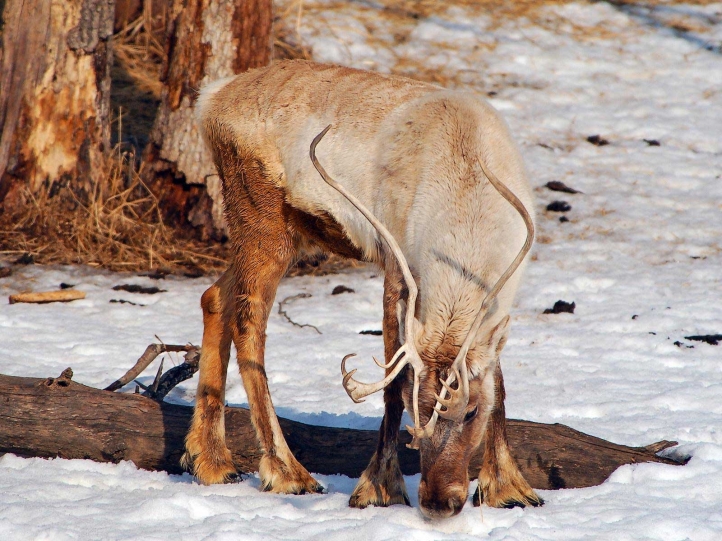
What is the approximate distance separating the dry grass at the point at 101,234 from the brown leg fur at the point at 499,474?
12.5ft

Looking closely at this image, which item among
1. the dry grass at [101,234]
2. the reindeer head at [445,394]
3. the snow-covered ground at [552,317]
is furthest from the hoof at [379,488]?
the dry grass at [101,234]

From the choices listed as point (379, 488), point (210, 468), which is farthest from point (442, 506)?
point (210, 468)

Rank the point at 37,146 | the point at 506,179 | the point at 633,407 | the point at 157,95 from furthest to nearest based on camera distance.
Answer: the point at 157,95
the point at 37,146
the point at 633,407
the point at 506,179

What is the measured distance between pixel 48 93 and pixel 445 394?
5.32 m

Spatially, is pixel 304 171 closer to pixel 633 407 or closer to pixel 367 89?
pixel 367 89

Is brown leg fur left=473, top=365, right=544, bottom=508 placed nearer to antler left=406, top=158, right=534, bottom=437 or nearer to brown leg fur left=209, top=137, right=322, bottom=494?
antler left=406, top=158, right=534, bottom=437

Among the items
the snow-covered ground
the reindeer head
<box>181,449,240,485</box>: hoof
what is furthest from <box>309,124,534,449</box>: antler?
<box>181,449,240,485</box>: hoof

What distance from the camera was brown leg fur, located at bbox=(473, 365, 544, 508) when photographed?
387cm

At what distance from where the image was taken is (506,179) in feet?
12.4

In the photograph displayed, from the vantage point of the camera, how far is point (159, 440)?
421cm

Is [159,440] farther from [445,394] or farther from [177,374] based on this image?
[445,394]

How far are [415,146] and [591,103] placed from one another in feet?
22.4

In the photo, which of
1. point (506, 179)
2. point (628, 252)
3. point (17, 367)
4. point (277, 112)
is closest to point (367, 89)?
point (277, 112)

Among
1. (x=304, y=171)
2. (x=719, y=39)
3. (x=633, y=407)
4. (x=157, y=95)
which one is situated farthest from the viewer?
(x=719, y=39)
